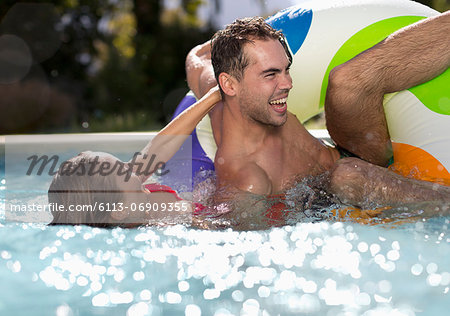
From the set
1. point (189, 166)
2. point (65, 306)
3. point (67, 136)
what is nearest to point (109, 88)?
point (67, 136)

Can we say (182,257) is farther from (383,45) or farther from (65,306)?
(383,45)

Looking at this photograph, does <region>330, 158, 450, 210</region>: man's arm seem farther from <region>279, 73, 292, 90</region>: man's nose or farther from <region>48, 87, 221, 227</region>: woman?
<region>48, 87, 221, 227</region>: woman

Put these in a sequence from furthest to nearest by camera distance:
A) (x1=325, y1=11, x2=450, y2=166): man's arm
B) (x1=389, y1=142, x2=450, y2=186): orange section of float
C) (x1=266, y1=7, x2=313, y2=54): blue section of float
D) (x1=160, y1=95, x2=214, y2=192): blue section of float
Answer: (x1=160, y1=95, x2=214, y2=192): blue section of float
(x1=266, y1=7, x2=313, y2=54): blue section of float
(x1=389, y1=142, x2=450, y2=186): orange section of float
(x1=325, y1=11, x2=450, y2=166): man's arm

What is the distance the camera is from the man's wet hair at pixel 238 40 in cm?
254

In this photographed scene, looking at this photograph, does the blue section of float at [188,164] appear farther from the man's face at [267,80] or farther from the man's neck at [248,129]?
the man's face at [267,80]

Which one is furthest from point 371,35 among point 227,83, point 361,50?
point 227,83

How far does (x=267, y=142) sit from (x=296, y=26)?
78cm

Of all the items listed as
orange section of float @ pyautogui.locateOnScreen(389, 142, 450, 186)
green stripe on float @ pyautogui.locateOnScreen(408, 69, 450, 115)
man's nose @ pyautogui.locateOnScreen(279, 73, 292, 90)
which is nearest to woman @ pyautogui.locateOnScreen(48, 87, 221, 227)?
man's nose @ pyautogui.locateOnScreen(279, 73, 292, 90)

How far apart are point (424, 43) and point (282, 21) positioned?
2.85ft

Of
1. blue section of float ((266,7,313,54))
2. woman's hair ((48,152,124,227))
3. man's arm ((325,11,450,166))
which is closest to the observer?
woman's hair ((48,152,124,227))

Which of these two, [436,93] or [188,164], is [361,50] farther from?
[188,164]

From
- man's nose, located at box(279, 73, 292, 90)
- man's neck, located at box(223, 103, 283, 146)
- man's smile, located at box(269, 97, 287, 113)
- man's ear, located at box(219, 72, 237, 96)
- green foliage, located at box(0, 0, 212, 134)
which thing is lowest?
A: green foliage, located at box(0, 0, 212, 134)

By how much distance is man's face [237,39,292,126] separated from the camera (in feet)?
8.20

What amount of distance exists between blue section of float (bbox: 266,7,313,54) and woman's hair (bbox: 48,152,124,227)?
4.48 ft
